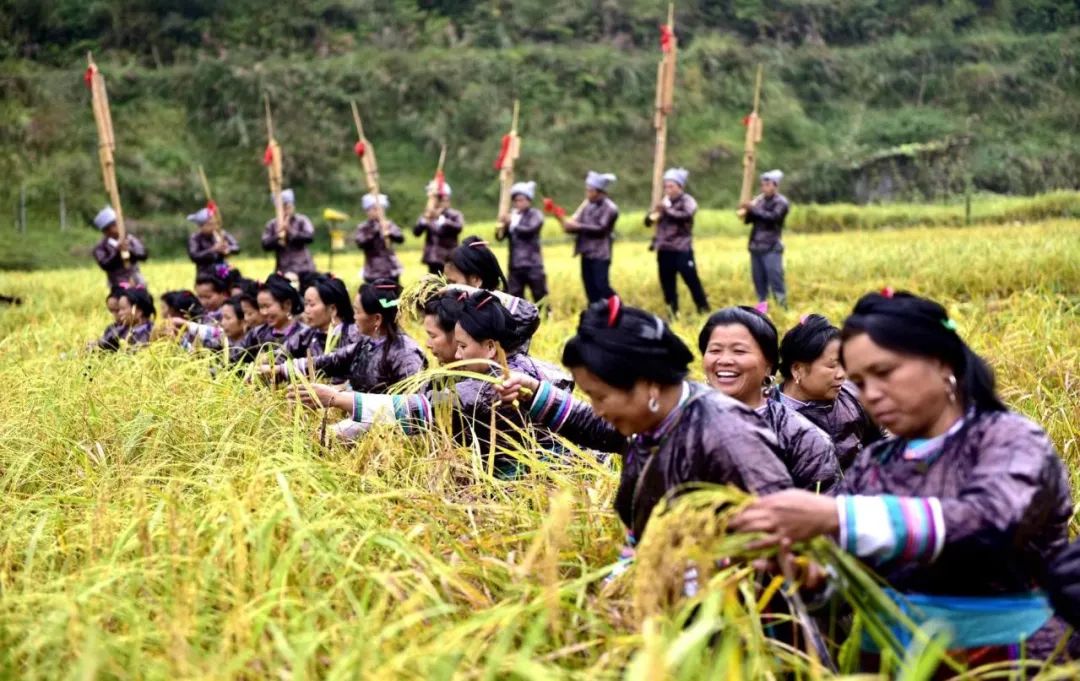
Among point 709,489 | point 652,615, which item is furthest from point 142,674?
point 709,489

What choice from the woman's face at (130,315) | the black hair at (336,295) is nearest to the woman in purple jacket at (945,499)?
the black hair at (336,295)

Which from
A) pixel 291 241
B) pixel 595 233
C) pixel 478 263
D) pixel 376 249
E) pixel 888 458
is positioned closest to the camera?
pixel 888 458

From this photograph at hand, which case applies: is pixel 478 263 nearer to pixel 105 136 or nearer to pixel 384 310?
pixel 384 310

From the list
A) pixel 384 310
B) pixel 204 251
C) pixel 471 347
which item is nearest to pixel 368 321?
pixel 384 310

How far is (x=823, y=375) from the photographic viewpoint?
3.17 m

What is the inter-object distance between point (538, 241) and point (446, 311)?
6.13 metres

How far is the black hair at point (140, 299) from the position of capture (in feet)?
20.7

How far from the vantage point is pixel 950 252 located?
31.7 ft

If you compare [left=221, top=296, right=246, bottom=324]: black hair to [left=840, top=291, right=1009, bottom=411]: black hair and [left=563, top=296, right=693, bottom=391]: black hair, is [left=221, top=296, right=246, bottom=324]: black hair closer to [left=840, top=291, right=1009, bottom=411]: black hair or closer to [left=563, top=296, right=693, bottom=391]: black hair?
[left=563, top=296, right=693, bottom=391]: black hair

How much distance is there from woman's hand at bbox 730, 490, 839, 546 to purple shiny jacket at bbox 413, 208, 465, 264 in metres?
8.35

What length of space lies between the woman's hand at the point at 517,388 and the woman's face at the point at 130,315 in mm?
4047

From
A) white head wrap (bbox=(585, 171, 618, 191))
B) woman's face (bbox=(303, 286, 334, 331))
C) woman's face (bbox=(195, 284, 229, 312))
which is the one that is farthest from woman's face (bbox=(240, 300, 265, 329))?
white head wrap (bbox=(585, 171, 618, 191))

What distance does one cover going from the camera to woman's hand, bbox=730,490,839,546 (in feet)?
5.36

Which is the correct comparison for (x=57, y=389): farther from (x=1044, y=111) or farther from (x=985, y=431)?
(x=1044, y=111)
